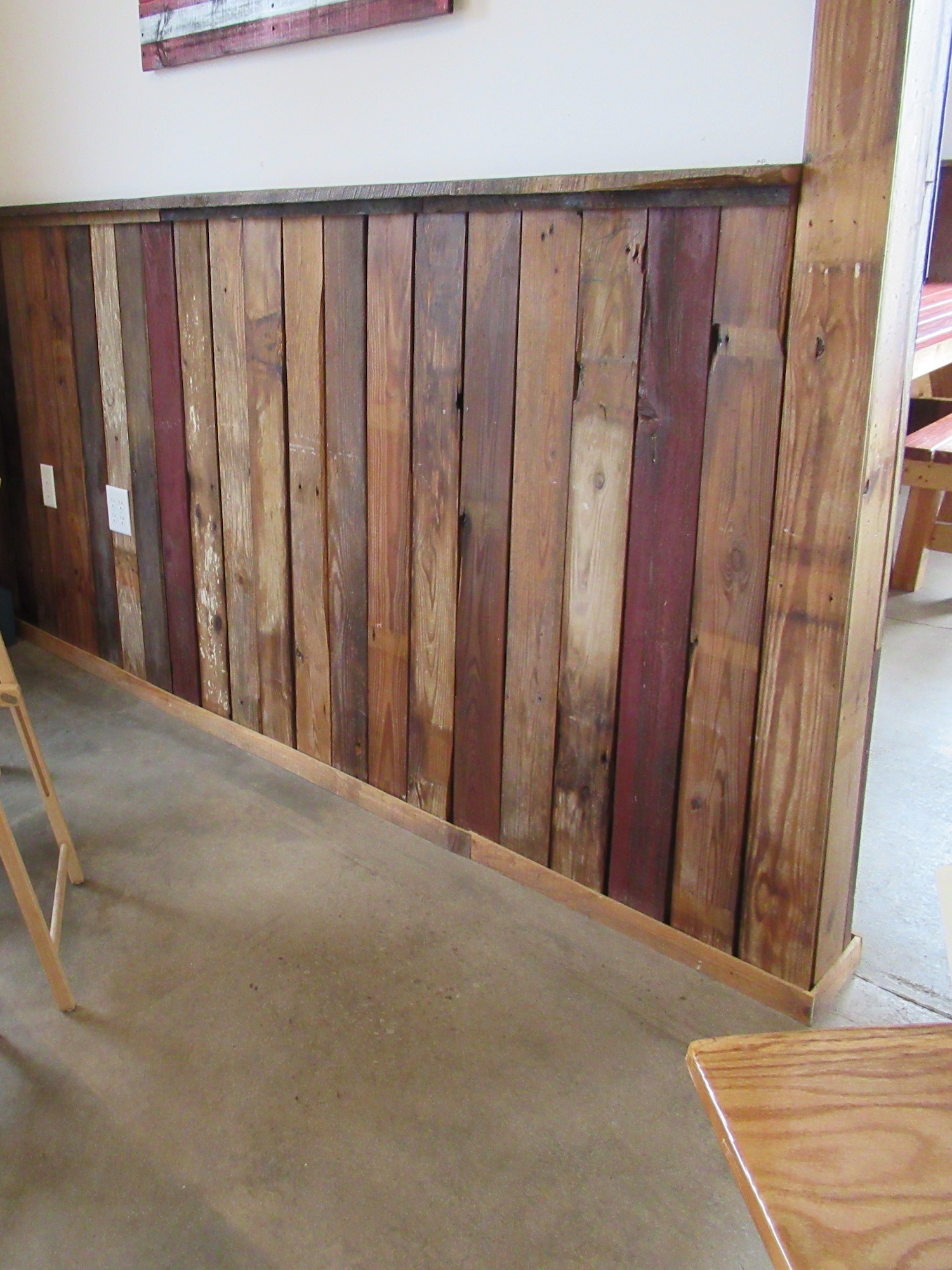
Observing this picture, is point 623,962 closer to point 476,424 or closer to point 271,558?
point 476,424

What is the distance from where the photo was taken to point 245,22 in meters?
2.15

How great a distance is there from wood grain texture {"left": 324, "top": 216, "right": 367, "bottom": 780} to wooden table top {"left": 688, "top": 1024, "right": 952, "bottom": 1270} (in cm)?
170

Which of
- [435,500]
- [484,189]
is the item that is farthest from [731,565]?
[484,189]

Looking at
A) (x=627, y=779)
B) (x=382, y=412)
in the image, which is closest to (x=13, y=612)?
(x=382, y=412)

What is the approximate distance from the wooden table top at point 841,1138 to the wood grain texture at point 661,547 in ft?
3.71

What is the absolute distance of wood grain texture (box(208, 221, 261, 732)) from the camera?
2.31 meters

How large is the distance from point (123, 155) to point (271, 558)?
1119mm

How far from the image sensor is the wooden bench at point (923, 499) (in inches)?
137

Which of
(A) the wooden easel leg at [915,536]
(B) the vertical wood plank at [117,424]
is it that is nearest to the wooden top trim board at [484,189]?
(B) the vertical wood plank at [117,424]

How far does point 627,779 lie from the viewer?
6.23 feet

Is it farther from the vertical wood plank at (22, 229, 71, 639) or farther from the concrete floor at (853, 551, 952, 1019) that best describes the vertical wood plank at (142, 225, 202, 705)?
the concrete floor at (853, 551, 952, 1019)

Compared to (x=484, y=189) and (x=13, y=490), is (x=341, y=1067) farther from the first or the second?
(x=13, y=490)

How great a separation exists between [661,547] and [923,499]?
8.44ft

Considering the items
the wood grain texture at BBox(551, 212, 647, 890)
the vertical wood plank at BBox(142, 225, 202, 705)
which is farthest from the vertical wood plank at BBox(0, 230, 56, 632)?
the wood grain texture at BBox(551, 212, 647, 890)
